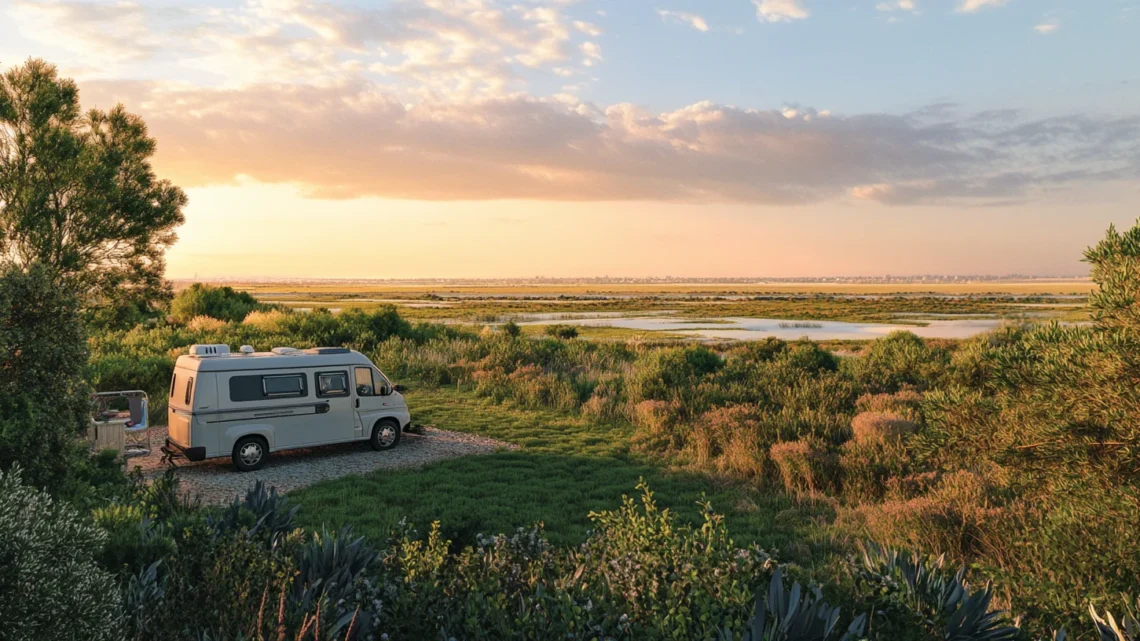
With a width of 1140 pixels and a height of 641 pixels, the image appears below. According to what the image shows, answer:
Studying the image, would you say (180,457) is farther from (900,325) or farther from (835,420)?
(900,325)

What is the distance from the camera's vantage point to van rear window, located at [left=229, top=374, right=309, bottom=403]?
484 inches

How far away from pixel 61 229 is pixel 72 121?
4.77 m

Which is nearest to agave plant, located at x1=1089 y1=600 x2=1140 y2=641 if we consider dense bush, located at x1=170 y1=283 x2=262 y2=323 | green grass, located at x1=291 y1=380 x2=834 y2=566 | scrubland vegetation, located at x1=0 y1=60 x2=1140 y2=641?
scrubland vegetation, located at x1=0 y1=60 x2=1140 y2=641

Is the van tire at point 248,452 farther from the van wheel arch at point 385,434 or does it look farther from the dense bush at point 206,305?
the dense bush at point 206,305

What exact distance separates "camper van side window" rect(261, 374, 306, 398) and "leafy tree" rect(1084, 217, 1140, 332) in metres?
11.9

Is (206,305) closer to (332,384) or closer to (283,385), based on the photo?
(332,384)

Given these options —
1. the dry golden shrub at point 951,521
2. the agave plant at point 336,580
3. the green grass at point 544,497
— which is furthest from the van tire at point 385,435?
the dry golden shrub at point 951,521

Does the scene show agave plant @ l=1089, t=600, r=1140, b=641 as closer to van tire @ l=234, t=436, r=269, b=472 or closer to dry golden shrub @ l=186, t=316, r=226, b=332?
van tire @ l=234, t=436, r=269, b=472

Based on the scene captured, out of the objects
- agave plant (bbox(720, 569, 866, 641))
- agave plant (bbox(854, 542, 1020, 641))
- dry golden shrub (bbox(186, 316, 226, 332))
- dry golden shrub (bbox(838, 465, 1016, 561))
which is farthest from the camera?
dry golden shrub (bbox(186, 316, 226, 332))

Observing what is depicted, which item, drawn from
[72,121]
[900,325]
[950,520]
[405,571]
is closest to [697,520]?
[950,520]

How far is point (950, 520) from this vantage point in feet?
27.2

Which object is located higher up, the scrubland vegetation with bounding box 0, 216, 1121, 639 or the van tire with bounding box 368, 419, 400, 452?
the scrubland vegetation with bounding box 0, 216, 1121, 639

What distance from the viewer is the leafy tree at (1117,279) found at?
203 inches

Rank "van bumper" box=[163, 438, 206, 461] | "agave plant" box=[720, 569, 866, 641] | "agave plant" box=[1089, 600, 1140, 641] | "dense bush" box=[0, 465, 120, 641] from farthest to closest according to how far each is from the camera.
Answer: "van bumper" box=[163, 438, 206, 461]
"agave plant" box=[1089, 600, 1140, 641]
"agave plant" box=[720, 569, 866, 641]
"dense bush" box=[0, 465, 120, 641]
